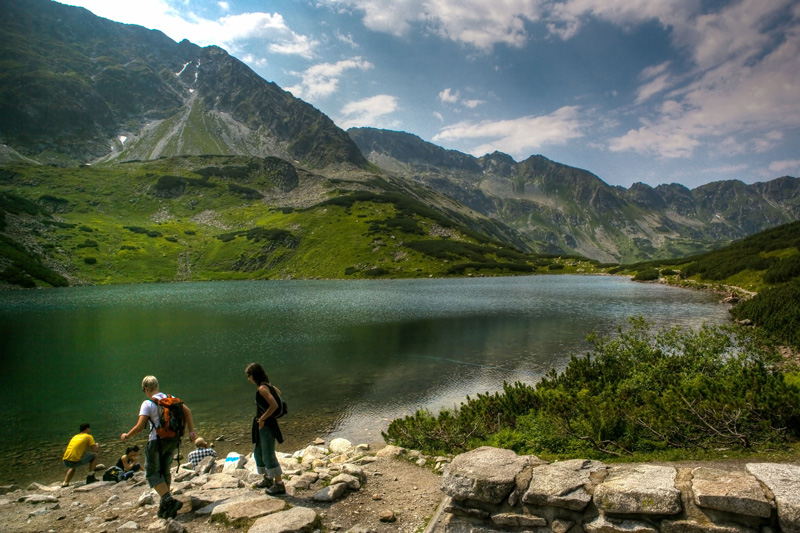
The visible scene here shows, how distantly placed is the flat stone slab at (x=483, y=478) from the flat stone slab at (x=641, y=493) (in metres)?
1.80

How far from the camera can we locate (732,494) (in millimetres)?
6996

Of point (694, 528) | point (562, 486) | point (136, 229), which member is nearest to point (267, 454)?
point (562, 486)

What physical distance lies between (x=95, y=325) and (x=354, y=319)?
3763 centimetres

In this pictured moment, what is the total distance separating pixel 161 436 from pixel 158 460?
25.1 inches

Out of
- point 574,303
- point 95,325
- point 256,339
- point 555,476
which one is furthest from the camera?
point 574,303

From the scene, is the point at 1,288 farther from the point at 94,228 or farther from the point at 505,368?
the point at 505,368

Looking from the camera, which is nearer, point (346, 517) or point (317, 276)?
point (346, 517)

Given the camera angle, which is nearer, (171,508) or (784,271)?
(171,508)

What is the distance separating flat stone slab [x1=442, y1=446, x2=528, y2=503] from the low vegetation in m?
5.23

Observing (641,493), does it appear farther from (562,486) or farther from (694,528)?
(562,486)

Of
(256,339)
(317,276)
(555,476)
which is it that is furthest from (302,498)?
(317,276)

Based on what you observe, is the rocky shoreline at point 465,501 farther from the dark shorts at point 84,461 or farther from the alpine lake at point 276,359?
the alpine lake at point 276,359

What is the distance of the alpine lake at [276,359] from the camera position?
77.7ft

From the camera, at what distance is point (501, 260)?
199500 millimetres
